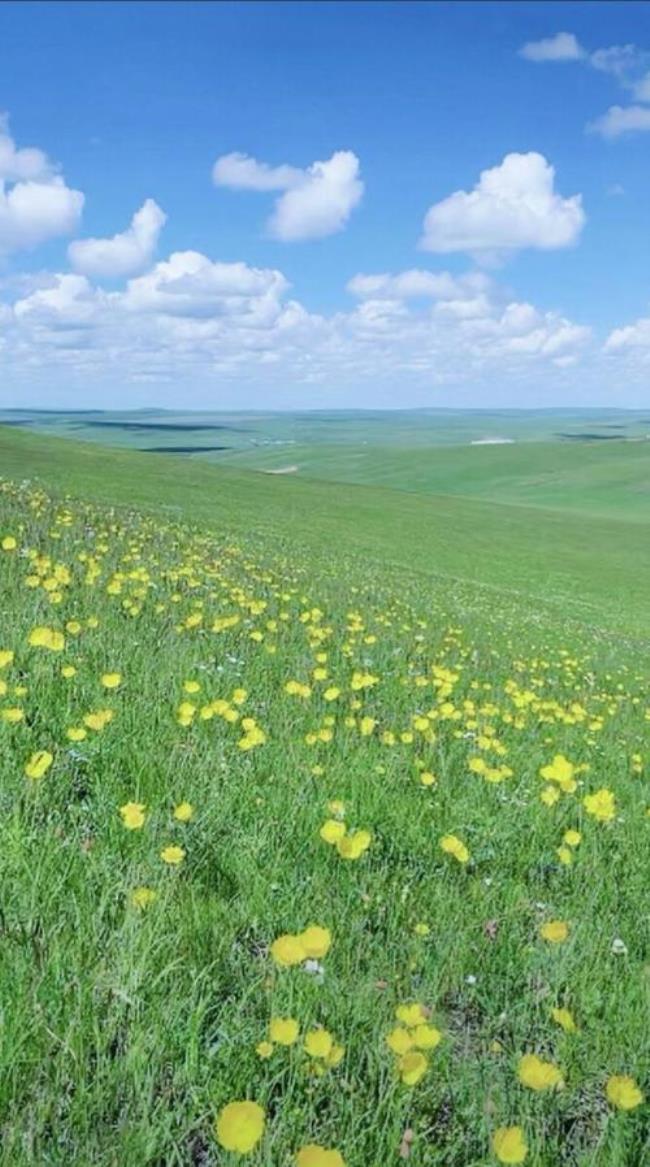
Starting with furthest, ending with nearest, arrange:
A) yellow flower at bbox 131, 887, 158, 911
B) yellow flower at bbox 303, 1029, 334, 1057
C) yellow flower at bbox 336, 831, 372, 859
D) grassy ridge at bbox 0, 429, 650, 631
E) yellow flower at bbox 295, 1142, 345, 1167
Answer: grassy ridge at bbox 0, 429, 650, 631 → yellow flower at bbox 336, 831, 372, 859 → yellow flower at bbox 131, 887, 158, 911 → yellow flower at bbox 303, 1029, 334, 1057 → yellow flower at bbox 295, 1142, 345, 1167

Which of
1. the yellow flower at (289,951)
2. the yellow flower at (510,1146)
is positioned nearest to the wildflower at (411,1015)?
the yellow flower at (289,951)

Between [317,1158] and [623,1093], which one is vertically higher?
[317,1158]

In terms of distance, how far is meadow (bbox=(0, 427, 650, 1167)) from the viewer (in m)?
2.27

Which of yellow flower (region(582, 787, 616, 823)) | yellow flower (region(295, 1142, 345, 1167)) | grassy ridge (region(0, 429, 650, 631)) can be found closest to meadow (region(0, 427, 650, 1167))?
yellow flower (region(295, 1142, 345, 1167))

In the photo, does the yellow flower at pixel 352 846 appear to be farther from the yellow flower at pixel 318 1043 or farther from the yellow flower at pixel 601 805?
the yellow flower at pixel 601 805

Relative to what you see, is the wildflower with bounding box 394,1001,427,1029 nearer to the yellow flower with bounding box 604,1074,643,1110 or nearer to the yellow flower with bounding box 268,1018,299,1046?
the yellow flower with bounding box 268,1018,299,1046

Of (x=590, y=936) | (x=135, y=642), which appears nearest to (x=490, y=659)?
(x=135, y=642)

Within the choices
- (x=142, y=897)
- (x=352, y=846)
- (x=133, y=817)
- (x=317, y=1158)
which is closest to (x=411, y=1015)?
(x=317, y=1158)

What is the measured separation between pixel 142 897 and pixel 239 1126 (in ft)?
3.86

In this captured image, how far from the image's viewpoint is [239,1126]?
1.80 meters

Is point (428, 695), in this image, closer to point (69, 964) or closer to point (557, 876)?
point (557, 876)

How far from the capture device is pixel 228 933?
10.00ft

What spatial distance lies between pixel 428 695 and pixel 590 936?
177 inches

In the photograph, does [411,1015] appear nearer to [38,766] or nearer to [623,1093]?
[623,1093]
